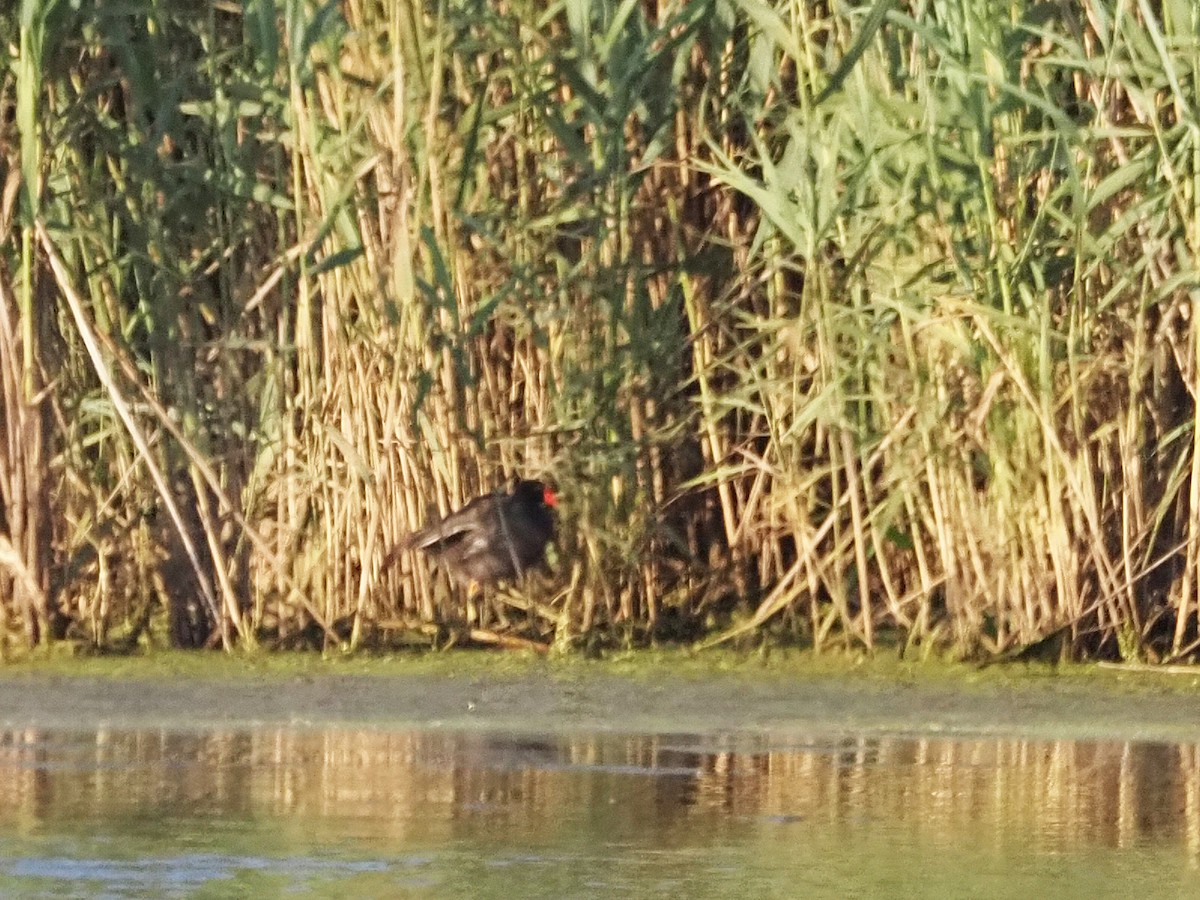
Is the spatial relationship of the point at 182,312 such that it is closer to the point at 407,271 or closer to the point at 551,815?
the point at 407,271

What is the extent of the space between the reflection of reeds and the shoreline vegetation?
4.13 feet

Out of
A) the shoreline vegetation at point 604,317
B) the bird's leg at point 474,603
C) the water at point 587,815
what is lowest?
the water at point 587,815

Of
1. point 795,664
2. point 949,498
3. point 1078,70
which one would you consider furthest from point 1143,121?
point 795,664

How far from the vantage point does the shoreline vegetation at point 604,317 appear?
6941 millimetres

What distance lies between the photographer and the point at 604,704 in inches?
257

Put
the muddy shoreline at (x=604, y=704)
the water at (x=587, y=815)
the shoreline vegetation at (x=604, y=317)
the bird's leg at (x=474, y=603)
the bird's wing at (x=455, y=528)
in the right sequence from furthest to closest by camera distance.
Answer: the bird's leg at (x=474, y=603)
the bird's wing at (x=455, y=528)
the shoreline vegetation at (x=604, y=317)
the muddy shoreline at (x=604, y=704)
the water at (x=587, y=815)

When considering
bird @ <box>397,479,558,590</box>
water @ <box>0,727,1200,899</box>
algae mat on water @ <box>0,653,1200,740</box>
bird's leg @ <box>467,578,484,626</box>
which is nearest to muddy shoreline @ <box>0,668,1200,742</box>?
algae mat on water @ <box>0,653,1200,740</box>

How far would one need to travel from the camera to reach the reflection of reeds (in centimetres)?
494

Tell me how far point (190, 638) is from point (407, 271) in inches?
50.0

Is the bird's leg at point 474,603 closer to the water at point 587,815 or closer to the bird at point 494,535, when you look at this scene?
the bird at point 494,535


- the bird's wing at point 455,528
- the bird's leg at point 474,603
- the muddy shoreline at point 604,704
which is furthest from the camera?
the bird's leg at point 474,603

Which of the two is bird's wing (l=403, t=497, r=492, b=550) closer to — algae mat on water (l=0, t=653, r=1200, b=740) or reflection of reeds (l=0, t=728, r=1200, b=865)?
algae mat on water (l=0, t=653, r=1200, b=740)

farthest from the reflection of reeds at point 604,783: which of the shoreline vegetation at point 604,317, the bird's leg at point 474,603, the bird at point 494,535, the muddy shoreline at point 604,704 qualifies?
the bird's leg at point 474,603

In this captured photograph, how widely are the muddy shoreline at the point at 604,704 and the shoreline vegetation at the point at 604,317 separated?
1.28 feet
